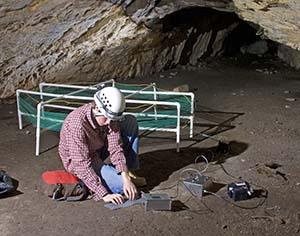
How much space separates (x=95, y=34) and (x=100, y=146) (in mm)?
3173

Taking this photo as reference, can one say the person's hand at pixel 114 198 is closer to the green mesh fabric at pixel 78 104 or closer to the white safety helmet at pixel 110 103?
the white safety helmet at pixel 110 103

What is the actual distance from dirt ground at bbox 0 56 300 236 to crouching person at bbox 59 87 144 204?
0.47 feet

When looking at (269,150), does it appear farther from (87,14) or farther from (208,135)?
(87,14)

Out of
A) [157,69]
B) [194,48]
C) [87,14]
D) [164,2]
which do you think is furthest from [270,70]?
[87,14]

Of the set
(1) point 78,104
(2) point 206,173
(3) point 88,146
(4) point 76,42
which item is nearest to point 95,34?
(4) point 76,42

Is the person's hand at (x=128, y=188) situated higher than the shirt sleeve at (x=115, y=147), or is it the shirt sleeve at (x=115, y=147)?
the shirt sleeve at (x=115, y=147)

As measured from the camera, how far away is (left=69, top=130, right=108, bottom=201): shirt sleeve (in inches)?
134

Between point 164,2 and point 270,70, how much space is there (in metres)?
2.72

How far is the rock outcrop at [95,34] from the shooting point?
18.5 ft

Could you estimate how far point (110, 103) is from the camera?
3291mm

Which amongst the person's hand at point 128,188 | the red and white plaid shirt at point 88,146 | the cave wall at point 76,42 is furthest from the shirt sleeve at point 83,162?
the cave wall at point 76,42

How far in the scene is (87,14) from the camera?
20.0ft

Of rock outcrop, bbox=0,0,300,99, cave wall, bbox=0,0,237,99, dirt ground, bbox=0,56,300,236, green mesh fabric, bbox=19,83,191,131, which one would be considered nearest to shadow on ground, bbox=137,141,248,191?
dirt ground, bbox=0,56,300,236

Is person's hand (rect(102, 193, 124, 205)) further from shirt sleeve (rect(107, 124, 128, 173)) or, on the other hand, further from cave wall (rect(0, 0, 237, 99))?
cave wall (rect(0, 0, 237, 99))
